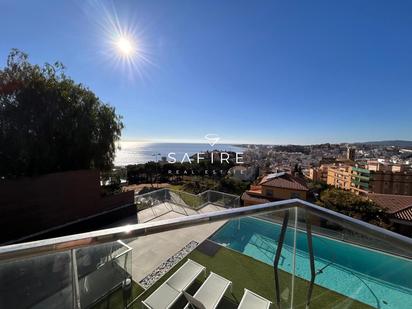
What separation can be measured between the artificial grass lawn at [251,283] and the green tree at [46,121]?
22.9 feet

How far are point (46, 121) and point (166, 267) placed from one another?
24.0 ft

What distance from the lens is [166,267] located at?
2883 mm

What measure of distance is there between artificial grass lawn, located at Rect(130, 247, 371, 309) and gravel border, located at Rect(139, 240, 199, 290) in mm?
62

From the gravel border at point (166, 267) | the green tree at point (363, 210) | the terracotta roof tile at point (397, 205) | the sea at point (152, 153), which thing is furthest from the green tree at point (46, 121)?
the terracotta roof tile at point (397, 205)

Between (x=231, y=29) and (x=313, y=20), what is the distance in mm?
2492

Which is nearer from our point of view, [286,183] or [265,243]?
[265,243]

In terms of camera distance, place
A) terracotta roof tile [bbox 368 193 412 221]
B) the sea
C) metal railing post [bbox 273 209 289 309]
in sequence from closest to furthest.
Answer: metal railing post [bbox 273 209 289 309] → terracotta roof tile [bbox 368 193 412 221] → the sea

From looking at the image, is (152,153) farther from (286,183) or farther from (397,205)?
(397,205)

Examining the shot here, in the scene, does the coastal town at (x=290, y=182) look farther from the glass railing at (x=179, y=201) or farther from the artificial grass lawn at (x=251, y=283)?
the artificial grass lawn at (x=251, y=283)

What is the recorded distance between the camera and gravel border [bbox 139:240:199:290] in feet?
6.87

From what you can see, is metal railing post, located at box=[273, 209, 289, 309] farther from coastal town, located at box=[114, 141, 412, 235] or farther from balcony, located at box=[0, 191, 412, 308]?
coastal town, located at box=[114, 141, 412, 235]

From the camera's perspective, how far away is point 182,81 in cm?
1124

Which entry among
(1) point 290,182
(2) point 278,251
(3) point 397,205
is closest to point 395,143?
(3) point 397,205

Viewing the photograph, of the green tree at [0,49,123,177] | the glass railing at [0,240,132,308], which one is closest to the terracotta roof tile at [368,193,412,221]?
the glass railing at [0,240,132,308]
